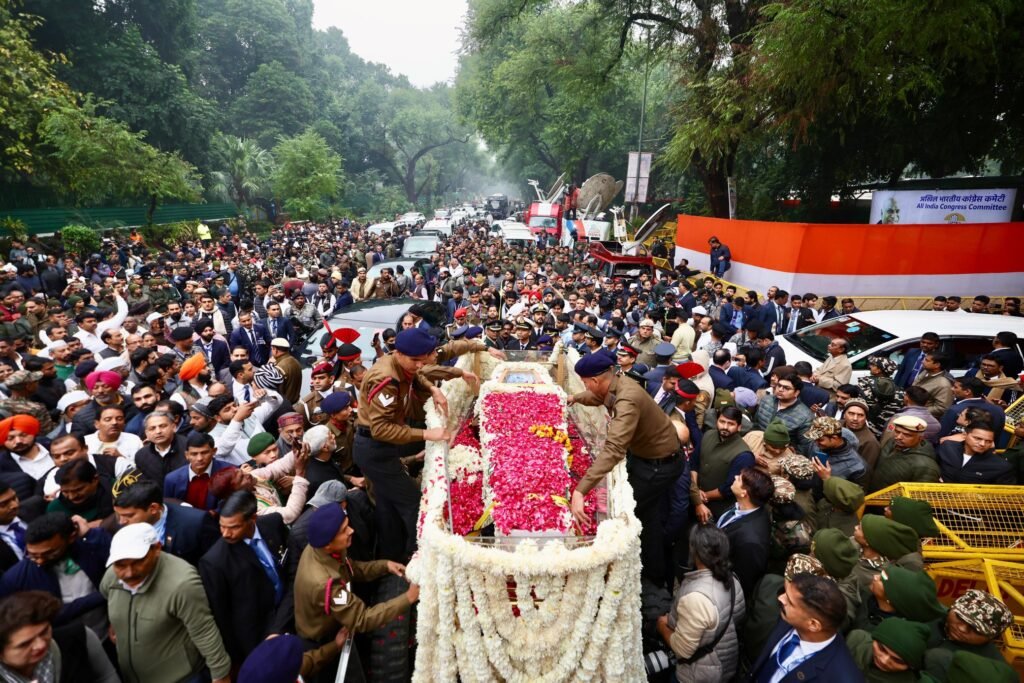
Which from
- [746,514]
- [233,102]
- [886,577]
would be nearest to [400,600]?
[746,514]

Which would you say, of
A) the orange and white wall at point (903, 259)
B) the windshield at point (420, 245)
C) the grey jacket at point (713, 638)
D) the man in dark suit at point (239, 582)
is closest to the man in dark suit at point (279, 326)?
the man in dark suit at point (239, 582)

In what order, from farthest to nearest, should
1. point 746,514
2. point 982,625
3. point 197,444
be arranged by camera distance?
1. point 197,444
2. point 746,514
3. point 982,625

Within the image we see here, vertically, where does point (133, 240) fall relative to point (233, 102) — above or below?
below

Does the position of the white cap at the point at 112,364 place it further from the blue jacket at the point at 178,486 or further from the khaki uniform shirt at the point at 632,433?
the khaki uniform shirt at the point at 632,433

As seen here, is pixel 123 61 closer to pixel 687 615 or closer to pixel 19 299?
pixel 19 299

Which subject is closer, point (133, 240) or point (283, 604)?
point (283, 604)

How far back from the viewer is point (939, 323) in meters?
7.82

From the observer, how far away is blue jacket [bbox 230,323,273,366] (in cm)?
826

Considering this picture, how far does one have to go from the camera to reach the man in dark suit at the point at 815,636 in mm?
2553

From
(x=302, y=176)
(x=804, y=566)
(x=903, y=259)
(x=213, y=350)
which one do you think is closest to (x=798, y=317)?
(x=903, y=259)

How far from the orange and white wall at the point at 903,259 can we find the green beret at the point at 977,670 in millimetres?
12326

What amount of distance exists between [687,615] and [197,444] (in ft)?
12.0

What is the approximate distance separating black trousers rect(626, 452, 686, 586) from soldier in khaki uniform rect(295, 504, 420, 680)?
7.18ft

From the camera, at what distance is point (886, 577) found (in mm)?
2912
